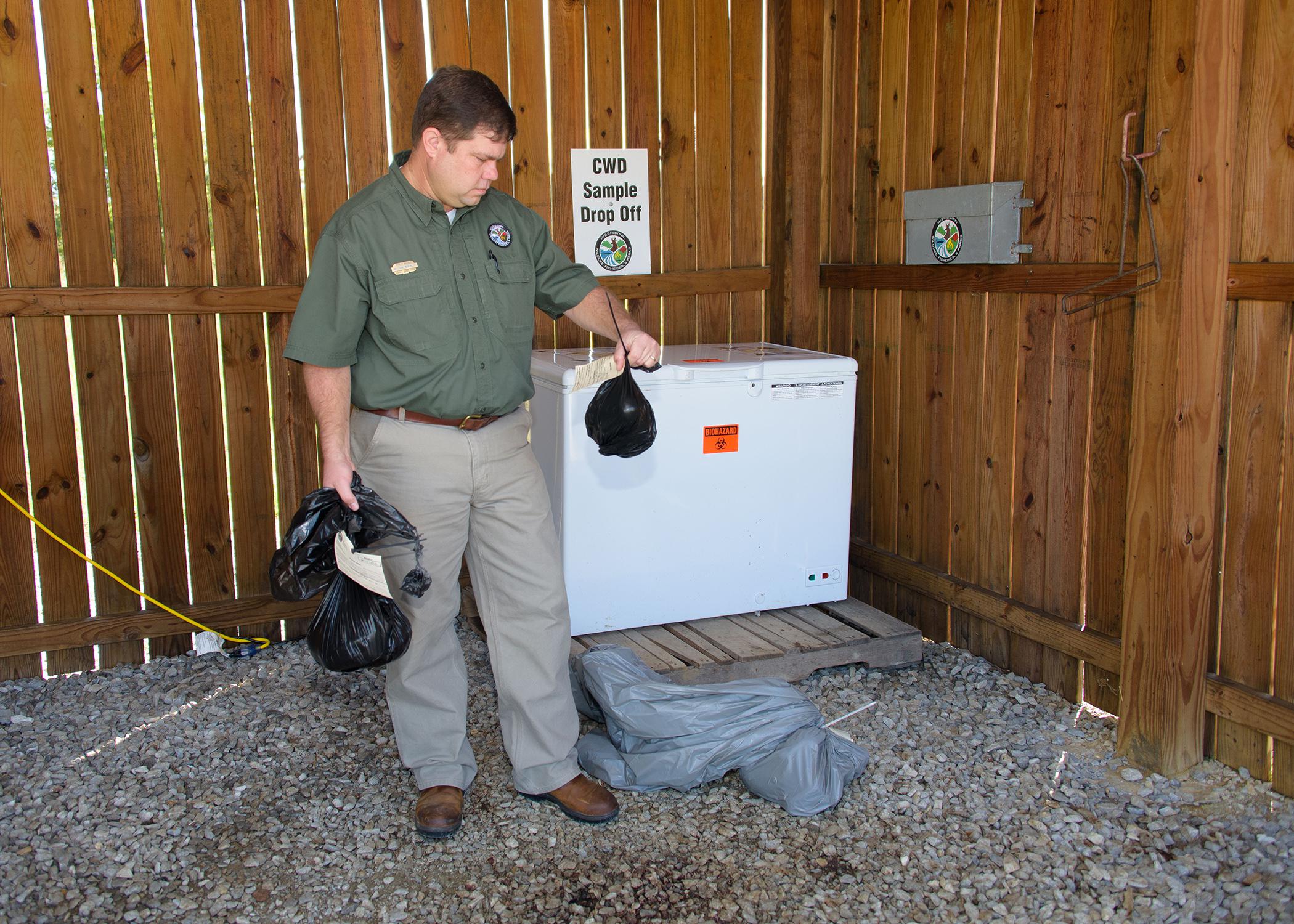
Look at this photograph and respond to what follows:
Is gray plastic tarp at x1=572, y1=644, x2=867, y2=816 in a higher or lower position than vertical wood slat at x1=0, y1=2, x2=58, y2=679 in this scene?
lower

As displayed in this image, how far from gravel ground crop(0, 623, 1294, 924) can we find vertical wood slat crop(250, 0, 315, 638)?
2.87 feet

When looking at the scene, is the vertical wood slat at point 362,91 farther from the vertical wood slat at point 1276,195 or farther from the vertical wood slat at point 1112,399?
the vertical wood slat at point 1276,195

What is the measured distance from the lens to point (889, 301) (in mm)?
4281

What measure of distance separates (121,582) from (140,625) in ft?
0.56

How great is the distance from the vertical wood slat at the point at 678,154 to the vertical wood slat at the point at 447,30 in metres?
0.79

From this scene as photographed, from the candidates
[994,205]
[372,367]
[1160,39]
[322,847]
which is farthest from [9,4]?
[1160,39]

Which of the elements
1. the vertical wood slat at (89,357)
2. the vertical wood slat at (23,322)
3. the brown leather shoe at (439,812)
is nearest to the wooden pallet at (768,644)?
the brown leather shoe at (439,812)

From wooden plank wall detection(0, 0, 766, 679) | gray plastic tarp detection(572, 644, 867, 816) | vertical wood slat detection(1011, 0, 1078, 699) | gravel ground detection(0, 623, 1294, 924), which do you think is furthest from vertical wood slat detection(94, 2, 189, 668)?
vertical wood slat detection(1011, 0, 1078, 699)

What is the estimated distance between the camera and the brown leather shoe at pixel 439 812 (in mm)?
2830

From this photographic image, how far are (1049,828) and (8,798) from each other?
2.79 m

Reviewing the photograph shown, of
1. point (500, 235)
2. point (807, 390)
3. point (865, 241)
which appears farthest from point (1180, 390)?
point (500, 235)

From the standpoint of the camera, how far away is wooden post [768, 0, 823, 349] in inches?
174

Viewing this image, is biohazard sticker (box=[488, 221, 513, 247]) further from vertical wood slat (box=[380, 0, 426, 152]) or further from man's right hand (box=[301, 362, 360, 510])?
vertical wood slat (box=[380, 0, 426, 152])

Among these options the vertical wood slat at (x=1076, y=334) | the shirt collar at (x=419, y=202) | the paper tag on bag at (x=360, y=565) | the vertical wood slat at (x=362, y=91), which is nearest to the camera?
the paper tag on bag at (x=360, y=565)
